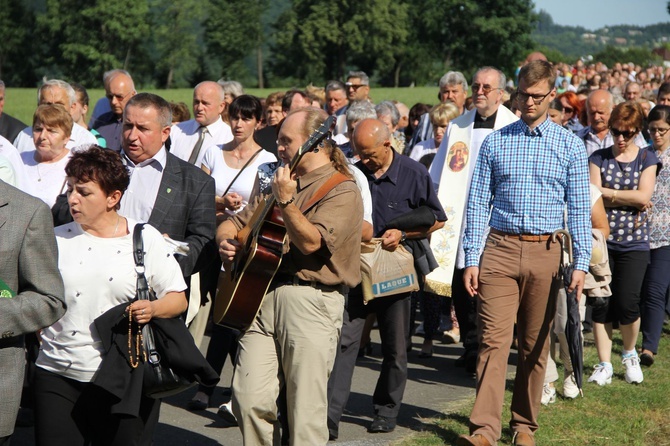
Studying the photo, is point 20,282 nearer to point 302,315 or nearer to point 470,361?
point 302,315

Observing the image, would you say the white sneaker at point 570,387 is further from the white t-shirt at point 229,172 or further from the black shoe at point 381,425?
the white t-shirt at point 229,172

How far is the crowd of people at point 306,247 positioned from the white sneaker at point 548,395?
0.02 meters

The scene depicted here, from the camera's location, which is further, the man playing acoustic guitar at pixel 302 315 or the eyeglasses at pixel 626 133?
the eyeglasses at pixel 626 133

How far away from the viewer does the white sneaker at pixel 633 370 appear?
845 cm

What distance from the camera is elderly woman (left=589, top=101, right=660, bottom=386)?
28.2ft

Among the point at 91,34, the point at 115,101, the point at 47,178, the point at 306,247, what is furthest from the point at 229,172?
the point at 91,34

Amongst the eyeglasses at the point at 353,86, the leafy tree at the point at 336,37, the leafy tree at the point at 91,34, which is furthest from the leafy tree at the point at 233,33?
the eyeglasses at the point at 353,86

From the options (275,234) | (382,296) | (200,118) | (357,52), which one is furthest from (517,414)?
(357,52)

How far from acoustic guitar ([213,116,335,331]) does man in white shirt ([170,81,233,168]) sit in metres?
3.98

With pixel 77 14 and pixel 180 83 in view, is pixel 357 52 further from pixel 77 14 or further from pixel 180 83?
pixel 77 14

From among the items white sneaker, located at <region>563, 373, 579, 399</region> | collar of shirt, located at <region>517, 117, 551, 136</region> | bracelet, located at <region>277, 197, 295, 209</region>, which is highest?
collar of shirt, located at <region>517, 117, 551, 136</region>

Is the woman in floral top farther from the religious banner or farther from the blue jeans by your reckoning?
the religious banner

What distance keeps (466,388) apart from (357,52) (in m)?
98.4

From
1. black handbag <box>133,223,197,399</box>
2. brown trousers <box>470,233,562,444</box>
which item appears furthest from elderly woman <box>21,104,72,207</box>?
brown trousers <box>470,233,562,444</box>
